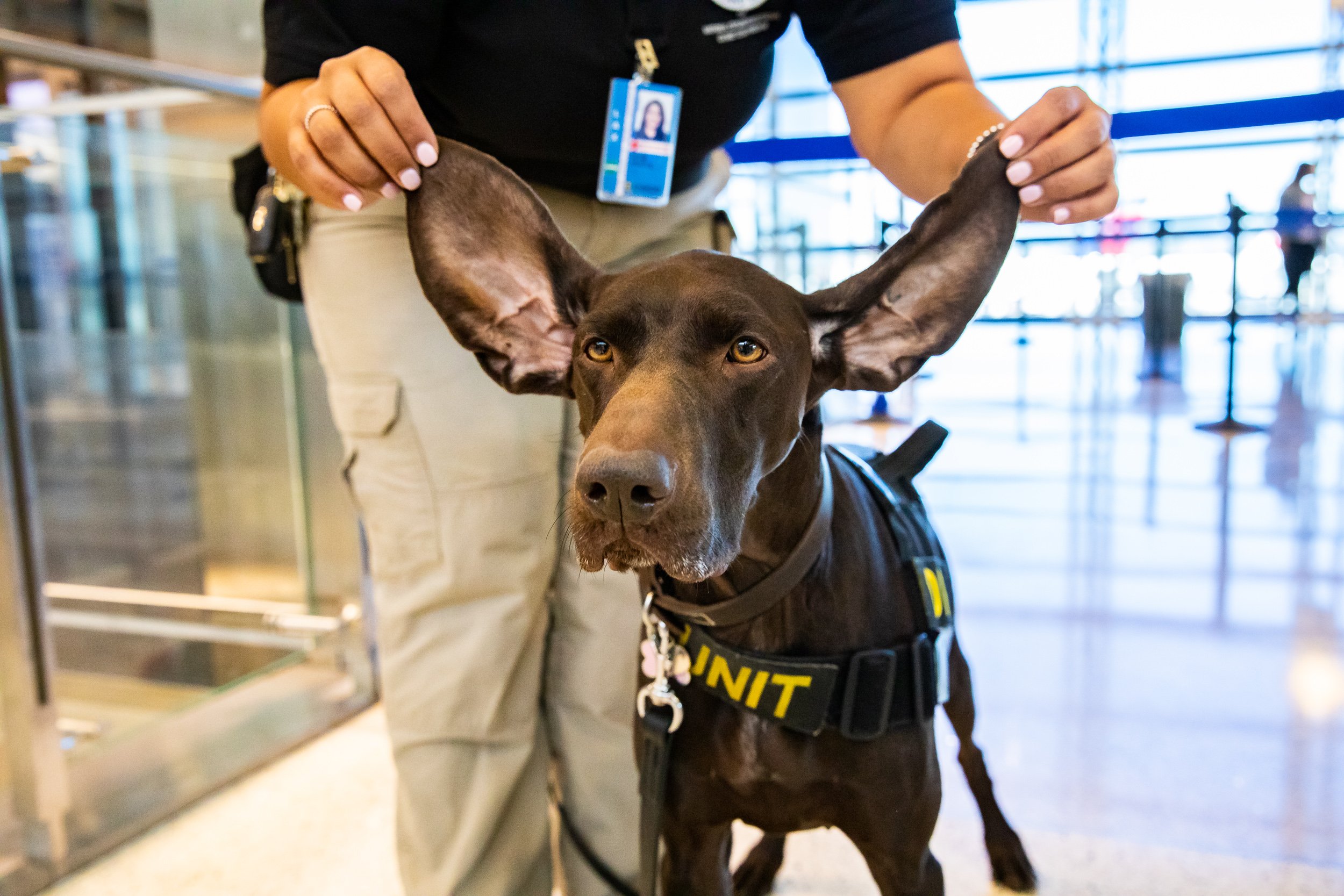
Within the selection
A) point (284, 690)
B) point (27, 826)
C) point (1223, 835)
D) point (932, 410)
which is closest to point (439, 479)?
point (27, 826)

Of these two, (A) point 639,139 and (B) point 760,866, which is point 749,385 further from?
(B) point 760,866

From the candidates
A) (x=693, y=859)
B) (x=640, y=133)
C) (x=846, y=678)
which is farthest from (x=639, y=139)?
(x=693, y=859)

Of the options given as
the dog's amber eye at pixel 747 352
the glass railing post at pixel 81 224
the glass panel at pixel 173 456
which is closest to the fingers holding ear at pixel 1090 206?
the dog's amber eye at pixel 747 352

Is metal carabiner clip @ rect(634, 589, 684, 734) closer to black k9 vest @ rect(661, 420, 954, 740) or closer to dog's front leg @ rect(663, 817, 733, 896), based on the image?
black k9 vest @ rect(661, 420, 954, 740)

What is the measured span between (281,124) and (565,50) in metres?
0.42

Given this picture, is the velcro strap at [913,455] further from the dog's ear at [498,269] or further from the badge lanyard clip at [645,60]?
the badge lanyard clip at [645,60]

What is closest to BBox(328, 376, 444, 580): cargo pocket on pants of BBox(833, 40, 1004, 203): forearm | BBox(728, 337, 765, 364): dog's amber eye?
BBox(728, 337, 765, 364): dog's amber eye

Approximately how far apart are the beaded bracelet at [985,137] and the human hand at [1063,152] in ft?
0.15

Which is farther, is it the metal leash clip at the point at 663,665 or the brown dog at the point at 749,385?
the metal leash clip at the point at 663,665

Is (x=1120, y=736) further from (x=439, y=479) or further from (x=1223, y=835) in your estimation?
(x=439, y=479)

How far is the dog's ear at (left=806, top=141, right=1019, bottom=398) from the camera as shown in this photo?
1.22 meters

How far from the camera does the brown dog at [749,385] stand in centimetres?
120

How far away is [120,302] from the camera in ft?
10.9

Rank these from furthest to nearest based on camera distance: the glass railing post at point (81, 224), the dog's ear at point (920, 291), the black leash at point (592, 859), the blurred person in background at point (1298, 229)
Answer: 1. the blurred person in background at point (1298, 229)
2. the glass railing post at point (81, 224)
3. the black leash at point (592, 859)
4. the dog's ear at point (920, 291)
